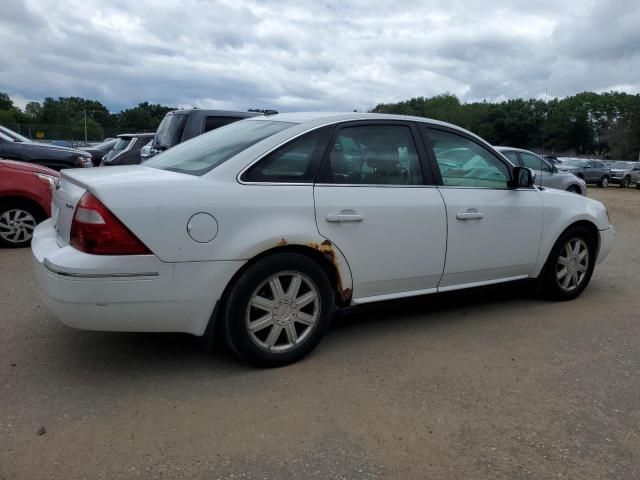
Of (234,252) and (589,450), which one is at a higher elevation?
(234,252)

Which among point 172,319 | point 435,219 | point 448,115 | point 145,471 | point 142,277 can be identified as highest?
point 448,115

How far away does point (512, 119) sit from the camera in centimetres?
7694

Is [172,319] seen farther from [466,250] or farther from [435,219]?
[466,250]

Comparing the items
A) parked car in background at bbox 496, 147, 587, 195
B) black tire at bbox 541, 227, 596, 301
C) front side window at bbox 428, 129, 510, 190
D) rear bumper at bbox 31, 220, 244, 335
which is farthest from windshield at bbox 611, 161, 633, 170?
rear bumper at bbox 31, 220, 244, 335

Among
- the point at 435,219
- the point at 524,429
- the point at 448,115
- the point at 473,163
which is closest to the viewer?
the point at 524,429

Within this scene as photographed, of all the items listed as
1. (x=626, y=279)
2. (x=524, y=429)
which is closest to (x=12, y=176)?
(x=524, y=429)

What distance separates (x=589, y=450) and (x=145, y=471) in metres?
2.06

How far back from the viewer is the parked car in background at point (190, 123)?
875 centimetres

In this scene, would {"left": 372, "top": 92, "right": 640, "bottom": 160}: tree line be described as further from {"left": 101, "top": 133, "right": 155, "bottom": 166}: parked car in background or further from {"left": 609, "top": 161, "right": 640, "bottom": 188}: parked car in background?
{"left": 101, "top": 133, "right": 155, "bottom": 166}: parked car in background

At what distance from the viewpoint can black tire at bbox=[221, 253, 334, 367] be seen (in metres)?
3.28

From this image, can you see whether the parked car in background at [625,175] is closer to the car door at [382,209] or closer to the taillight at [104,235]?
the car door at [382,209]

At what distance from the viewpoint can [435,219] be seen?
404cm

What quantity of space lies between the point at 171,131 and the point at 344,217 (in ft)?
20.1

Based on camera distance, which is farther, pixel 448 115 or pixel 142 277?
pixel 448 115
